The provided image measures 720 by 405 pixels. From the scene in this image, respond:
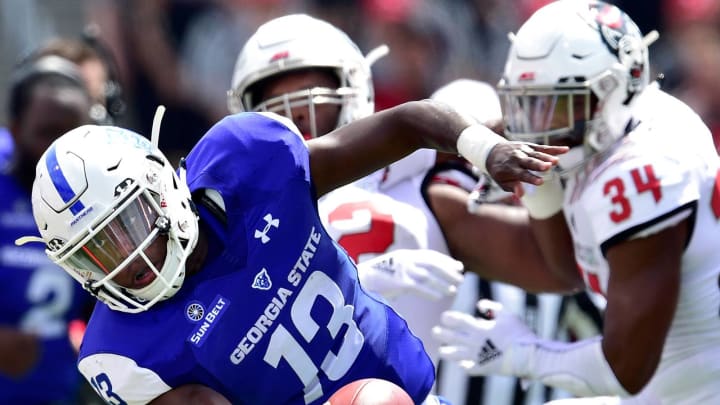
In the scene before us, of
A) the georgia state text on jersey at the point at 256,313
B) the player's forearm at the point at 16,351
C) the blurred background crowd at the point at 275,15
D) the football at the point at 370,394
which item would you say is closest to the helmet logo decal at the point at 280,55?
the georgia state text on jersey at the point at 256,313

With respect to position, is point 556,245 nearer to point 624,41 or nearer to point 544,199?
point 544,199

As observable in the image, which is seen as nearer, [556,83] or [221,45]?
[556,83]

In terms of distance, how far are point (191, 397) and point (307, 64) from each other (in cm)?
135

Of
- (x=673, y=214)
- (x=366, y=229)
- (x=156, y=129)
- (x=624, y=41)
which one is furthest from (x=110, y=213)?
(x=624, y=41)

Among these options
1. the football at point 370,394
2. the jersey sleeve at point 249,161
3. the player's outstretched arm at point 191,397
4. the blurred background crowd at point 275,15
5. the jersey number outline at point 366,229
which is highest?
the jersey sleeve at point 249,161

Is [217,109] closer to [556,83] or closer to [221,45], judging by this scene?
[221,45]

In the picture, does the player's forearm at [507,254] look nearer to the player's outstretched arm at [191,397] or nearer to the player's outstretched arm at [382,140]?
the player's outstretched arm at [382,140]

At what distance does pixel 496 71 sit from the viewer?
8188 millimetres

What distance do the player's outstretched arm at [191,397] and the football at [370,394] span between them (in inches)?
10.6

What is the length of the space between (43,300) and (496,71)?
12.1 feet

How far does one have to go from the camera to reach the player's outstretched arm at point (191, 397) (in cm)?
310

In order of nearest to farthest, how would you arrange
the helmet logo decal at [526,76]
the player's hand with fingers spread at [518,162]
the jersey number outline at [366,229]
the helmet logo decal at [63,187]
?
the player's hand with fingers spread at [518,162] → the helmet logo decal at [63,187] → the helmet logo decal at [526,76] → the jersey number outline at [366,229]

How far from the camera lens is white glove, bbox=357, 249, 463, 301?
3723 mm

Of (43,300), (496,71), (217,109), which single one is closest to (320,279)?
(43,300)
